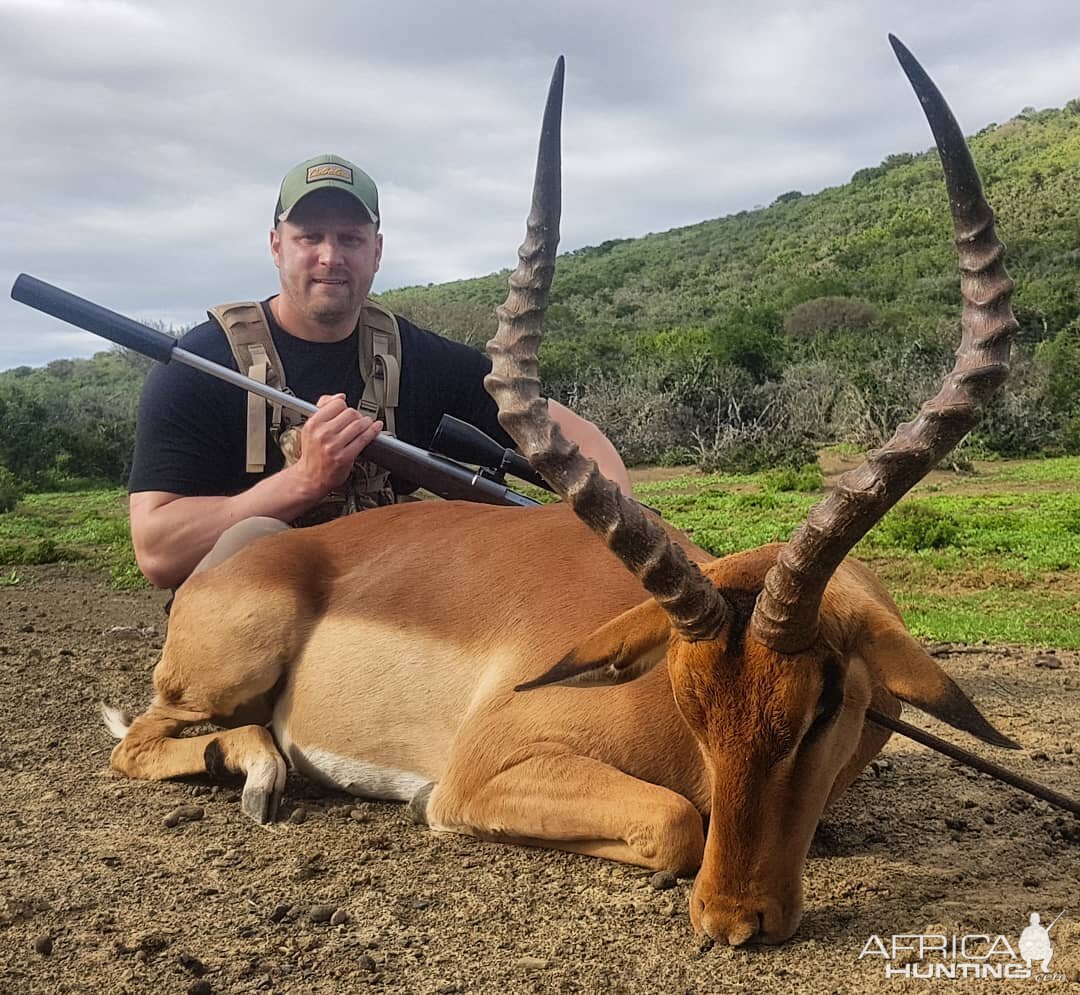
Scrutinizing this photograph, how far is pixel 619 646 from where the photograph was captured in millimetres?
3473

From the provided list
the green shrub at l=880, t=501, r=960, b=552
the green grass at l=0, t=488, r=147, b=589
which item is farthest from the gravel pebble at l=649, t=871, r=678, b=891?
the green shrub at l=880, t=501, r=960, b=552

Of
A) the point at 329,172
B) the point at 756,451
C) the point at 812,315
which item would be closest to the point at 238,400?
the point at 329,172

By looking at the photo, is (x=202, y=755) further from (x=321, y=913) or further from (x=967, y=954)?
(x=967, y=954)

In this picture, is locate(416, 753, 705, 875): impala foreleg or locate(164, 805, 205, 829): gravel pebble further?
locate(164, 805, 205, 829): gravel pebble

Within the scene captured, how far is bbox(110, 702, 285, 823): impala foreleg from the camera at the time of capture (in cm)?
441

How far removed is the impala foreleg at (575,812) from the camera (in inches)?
137

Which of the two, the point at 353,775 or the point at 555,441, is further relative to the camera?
the point at 353,775

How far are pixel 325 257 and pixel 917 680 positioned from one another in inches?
176

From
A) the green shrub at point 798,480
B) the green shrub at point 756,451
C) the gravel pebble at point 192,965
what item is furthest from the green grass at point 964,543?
the gravel pebble at point 192,965

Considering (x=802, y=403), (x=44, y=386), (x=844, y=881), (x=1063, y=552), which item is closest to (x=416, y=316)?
(x=44, y=386)

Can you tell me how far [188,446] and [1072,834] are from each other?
479 cm

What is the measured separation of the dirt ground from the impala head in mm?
283

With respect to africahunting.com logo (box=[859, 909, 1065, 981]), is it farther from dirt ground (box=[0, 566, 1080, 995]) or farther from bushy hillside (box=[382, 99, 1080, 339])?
bushy hillside (box=[382, 99, 1080, 339])

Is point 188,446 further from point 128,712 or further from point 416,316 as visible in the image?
point 416,316
